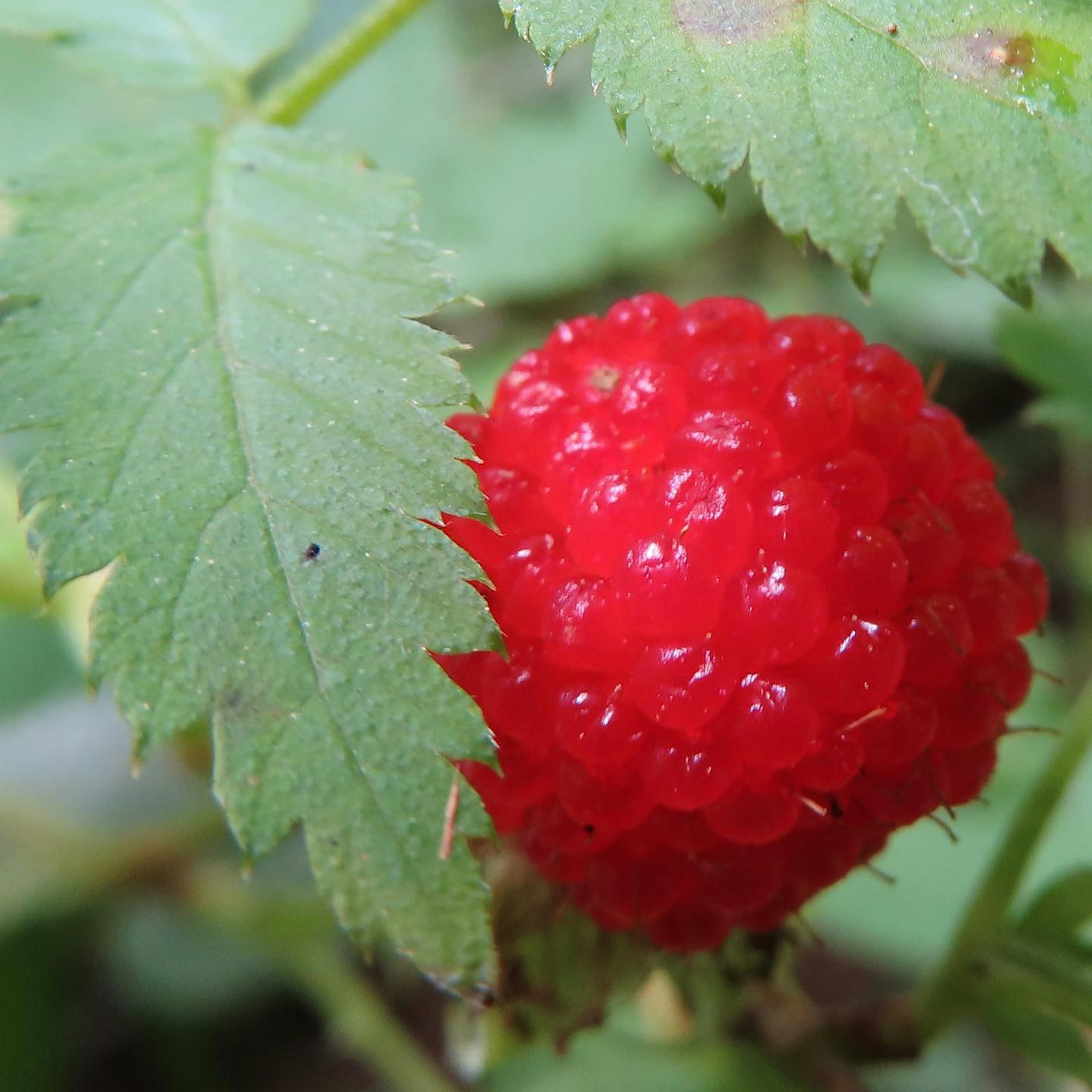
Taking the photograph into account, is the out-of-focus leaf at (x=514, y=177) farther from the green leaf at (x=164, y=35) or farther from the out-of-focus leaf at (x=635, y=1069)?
the out-of-focus leaf at (x=635, y=1069)

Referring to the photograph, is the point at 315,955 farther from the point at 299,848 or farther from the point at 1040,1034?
the point at 1040,1034

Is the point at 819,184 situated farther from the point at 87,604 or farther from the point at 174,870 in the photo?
the point at 174,870

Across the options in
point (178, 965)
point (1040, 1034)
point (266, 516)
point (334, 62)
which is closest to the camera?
point (266, 516)

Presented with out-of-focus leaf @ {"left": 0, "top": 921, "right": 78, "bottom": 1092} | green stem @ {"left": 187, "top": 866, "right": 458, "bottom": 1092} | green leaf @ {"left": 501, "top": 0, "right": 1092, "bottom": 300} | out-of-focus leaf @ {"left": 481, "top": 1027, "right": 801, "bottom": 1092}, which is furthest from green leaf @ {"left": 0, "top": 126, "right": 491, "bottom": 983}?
out-of-focus leaf @ {"left": 0, "top": 921, "right": 78, "bottom": 1092}

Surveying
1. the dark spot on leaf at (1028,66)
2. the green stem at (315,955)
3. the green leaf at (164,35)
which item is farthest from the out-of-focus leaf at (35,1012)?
the dark spot on leaf at (1028,66)

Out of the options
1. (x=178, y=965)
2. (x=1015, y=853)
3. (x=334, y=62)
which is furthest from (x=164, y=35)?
(x=178, y=965)

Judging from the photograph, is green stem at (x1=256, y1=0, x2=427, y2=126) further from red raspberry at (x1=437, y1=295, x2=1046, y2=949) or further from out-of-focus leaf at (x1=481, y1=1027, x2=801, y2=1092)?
out-of-focus leaf at (x1=481, y1=1027, x2=801, y2=1092)
